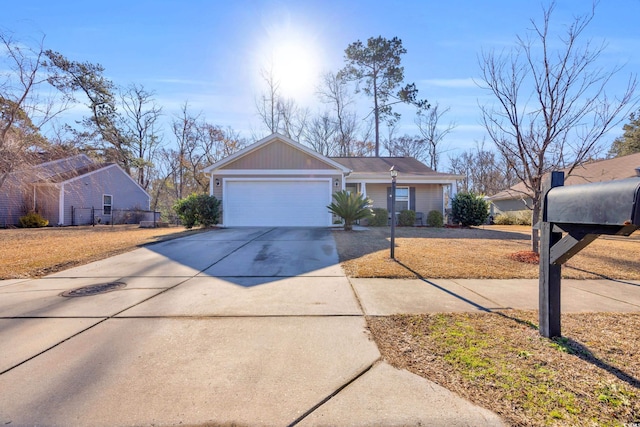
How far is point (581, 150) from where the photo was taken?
251 inches

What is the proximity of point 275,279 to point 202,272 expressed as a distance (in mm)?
1516

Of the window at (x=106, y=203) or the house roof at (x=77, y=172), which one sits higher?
the house roof at (x=77, y=172)

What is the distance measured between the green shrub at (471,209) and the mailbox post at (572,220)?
42.7ft

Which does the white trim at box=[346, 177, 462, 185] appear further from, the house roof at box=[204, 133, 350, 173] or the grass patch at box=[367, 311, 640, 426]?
the grass patch at box=[367, 311, 640, 426]

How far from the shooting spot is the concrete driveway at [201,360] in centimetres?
185

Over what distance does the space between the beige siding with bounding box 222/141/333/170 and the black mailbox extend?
37.6ft

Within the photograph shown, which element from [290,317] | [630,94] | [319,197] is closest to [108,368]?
[290,317]

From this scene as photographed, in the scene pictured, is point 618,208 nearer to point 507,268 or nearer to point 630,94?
point 507,268

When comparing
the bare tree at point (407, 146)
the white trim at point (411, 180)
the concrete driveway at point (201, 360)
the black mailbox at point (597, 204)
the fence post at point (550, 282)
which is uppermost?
the bare tree at point (407, 146)

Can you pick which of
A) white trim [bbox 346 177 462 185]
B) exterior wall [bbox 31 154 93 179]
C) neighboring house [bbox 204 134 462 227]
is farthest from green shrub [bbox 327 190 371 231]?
exterior wall [bbox 31 154 93 179]

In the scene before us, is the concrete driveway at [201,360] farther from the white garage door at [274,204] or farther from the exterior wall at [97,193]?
the exterior wall at [97,193]

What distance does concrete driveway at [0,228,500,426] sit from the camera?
1852mm

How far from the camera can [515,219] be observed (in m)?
19.3

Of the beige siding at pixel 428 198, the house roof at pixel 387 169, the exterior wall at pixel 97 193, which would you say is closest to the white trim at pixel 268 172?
the house roof at pixel 387 169
